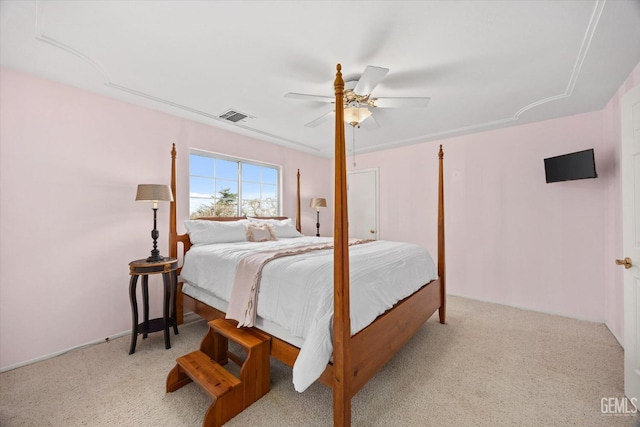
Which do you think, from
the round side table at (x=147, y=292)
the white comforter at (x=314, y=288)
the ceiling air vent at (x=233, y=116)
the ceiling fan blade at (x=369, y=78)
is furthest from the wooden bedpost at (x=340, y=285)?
the ceiling air vent at (x=233, y=116)

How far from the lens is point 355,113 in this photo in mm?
2549

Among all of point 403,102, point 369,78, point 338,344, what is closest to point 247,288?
point 338,344

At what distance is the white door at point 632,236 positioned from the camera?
166cm

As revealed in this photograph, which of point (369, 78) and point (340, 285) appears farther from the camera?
point (369, 78)

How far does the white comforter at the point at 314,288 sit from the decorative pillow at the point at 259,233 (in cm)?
73

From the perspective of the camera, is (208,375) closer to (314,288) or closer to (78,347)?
(314,288)

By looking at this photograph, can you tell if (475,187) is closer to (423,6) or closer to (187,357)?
(423,6)

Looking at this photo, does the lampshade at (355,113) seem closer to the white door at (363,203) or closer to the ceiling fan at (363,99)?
the ceiling fan at (363,99)

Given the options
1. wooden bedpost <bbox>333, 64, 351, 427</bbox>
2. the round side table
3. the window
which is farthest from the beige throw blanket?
the window

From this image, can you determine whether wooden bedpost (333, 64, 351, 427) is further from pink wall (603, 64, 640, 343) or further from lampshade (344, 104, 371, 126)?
pink wall (603, 64, 640, 343)

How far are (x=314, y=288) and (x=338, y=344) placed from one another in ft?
1.21

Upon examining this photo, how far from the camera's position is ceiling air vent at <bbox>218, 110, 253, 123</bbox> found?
3152 millimetres

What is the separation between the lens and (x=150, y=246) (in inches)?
117

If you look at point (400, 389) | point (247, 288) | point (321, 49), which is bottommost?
point (400, 389)
